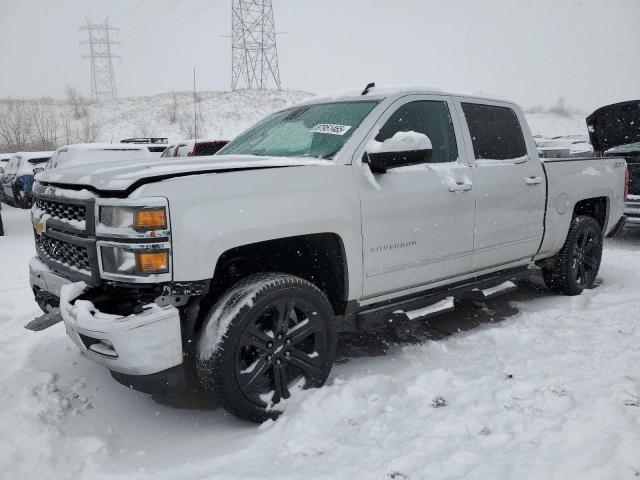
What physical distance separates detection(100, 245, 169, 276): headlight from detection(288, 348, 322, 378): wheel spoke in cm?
87

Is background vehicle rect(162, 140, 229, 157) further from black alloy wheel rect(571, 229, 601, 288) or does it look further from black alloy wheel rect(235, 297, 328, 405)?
black alloy wheel rect(235, 297, 328, 405)

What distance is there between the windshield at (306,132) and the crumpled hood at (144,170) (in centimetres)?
23

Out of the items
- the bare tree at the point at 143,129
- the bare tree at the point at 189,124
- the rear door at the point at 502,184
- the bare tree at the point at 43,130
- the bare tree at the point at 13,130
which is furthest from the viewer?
the bare tree at the point at 143,129

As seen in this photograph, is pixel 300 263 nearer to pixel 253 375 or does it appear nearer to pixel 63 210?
pixel 253 375

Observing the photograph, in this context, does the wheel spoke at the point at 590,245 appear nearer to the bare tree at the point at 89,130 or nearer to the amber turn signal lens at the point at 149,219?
the amber turn signal lens at the point at 149,219

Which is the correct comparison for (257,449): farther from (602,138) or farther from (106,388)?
(602,138)

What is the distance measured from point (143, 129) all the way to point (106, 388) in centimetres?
3476

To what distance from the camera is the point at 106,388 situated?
3189mm

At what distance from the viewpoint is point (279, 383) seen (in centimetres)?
278

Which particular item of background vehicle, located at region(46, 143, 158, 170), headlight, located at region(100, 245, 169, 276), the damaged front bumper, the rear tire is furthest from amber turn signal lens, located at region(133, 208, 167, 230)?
background vehicle, located at region(46, 143, 158, 170)

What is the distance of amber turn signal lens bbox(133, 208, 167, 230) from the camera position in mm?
2336

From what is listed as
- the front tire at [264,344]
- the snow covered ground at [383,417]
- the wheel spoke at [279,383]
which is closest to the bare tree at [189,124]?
the snow covered ground at [383,417]

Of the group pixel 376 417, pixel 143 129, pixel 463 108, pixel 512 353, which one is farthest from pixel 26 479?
pixel 143 129

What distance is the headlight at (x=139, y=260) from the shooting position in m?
2.37
